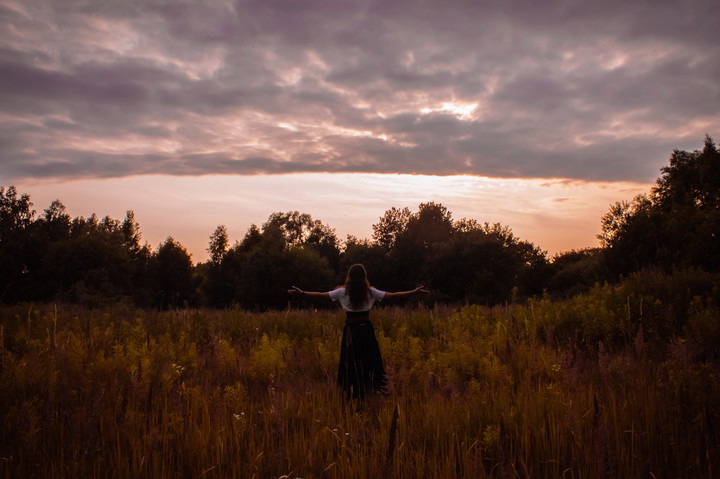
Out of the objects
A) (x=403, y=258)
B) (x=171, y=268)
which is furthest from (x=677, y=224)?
(x=171, y=268)

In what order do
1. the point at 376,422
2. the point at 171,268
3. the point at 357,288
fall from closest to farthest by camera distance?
the point at 376,422, the point at 357,288, the point at 171,268

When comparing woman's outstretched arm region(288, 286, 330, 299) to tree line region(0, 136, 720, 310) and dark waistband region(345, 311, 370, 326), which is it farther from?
tree line region(0, 136, 720, 310)

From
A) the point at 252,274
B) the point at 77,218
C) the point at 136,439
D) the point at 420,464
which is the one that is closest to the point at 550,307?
the point at 420,464

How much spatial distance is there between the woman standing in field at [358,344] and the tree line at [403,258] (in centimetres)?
2759

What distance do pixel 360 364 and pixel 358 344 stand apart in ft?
1.22

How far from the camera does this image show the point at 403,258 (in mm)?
51969

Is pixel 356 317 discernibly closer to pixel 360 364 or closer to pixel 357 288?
pixel 357 288

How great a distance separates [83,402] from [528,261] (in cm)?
6622

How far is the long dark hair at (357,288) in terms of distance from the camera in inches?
271

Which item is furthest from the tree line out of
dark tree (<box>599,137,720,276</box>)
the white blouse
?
the white blouse

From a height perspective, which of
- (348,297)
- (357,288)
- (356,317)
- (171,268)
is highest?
(357,288)

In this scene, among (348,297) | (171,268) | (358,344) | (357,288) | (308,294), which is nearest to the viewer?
(358,344)

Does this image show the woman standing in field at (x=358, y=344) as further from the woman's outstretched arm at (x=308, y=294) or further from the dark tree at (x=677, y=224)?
the dark tree at (x=677, y=224)

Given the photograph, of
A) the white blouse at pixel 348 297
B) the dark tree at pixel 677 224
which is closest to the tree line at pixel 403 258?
the dark tree at pixel 677 224
